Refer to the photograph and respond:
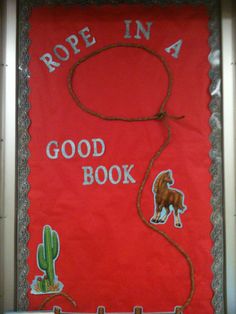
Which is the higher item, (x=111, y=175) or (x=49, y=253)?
(x=111, y=175)

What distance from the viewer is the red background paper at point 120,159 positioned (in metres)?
1.02

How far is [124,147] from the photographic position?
104 centimetres

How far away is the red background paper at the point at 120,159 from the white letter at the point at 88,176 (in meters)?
→ 0.02

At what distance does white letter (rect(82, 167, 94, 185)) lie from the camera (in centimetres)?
104

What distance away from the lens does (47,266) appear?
3.33ft

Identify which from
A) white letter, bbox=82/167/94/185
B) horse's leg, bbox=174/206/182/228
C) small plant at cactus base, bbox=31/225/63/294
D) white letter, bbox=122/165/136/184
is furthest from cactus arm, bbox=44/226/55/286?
horse's leg, bbox=174/206/182/228

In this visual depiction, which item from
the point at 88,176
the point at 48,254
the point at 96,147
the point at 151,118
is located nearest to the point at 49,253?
the point at 48,254

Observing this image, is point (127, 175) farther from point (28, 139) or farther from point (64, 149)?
point (28, 139)

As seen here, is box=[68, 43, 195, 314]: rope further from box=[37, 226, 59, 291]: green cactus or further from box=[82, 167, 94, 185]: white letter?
box=[37, 226, 59, 291]: green cactus

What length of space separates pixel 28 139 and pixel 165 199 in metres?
0.51

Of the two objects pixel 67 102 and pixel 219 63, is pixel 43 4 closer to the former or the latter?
pixel 67 102

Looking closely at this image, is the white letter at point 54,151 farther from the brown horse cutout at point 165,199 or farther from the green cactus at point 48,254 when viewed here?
the brown horse cutout at point 165,199

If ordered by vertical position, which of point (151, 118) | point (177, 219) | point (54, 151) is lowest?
point (177, 219)

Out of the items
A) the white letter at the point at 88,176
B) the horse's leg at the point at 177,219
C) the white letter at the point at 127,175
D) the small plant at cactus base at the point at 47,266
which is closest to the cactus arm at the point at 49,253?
the small plant at cactus base at the point at 47,266
